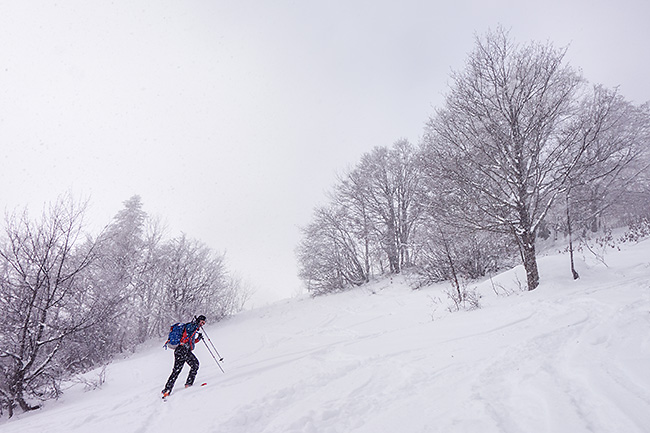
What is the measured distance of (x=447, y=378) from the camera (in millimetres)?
3604

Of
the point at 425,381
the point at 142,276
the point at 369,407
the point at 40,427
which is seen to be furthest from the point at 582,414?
the point at 142,276

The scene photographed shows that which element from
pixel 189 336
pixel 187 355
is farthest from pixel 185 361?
pixel 189 336

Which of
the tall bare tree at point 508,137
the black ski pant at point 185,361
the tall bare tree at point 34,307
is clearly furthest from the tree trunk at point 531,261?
the tall bare tree at point 34,307

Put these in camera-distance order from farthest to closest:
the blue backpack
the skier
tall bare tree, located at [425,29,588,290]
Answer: tall bare tree, located at [425,29,588,290] < the blue backpack < the skier

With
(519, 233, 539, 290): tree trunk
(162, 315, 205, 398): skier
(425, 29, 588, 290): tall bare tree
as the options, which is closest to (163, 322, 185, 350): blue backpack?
(162, 315, 205, 398): skier

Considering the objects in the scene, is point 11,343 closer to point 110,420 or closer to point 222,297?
point 110,420

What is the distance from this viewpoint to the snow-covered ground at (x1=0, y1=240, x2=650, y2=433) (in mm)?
2602

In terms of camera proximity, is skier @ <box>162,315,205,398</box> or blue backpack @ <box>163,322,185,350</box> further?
blue backpack @ <box>163,322,185,350</box>

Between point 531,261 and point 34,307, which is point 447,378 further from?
point 34,307

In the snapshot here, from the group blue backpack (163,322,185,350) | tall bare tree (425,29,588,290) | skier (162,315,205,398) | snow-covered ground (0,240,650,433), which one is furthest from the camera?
tall bare tree (425,29,588,290)

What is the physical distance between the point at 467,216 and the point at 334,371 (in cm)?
589

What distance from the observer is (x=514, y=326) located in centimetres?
520

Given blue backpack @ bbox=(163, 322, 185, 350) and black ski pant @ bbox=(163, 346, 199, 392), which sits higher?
blue backpack @ bbox=(163, 322, 185, 350)

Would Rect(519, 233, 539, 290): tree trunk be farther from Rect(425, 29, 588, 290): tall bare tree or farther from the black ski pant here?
the black ski pant
